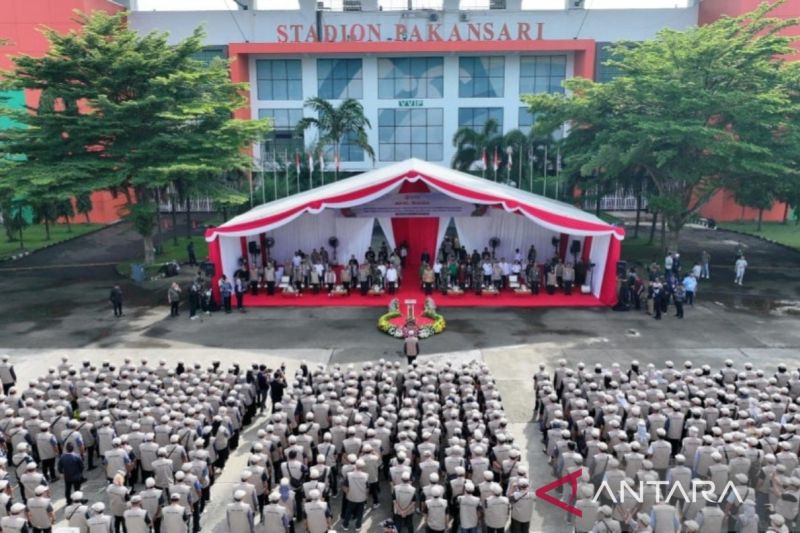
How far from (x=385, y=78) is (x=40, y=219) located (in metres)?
23.0

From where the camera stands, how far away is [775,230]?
3919 cm

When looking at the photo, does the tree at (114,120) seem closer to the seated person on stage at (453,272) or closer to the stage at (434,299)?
the stage at (434,299)

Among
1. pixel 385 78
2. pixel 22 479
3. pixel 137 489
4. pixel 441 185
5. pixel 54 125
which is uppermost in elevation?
pixel 385 78

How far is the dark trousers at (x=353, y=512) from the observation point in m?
9.61

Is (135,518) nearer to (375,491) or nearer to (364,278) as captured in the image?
(375,491)

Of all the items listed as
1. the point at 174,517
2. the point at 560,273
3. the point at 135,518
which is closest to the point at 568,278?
the point at 560,273

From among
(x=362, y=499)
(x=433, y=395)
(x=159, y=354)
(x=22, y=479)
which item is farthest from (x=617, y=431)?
(x=159, y=354)

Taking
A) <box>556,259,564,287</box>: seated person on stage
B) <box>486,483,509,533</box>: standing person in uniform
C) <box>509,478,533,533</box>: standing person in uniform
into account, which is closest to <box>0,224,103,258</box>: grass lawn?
<box>556,259,564,287</box>: seated person on stage

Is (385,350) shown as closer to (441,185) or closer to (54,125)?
(441,185)

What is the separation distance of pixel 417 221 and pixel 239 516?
18.4 m

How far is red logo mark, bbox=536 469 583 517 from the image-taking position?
31.6 feet

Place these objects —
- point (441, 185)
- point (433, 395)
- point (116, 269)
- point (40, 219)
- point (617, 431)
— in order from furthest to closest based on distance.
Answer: point (40, 219) < point (116, 269) < point (441, 185) < point (433, 395) < point (617, 431)

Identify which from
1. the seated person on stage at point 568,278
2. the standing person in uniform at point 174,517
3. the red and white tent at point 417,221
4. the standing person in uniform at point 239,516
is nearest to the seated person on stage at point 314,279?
the red and white tent at point 417,221

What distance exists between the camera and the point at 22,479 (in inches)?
368
